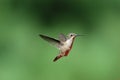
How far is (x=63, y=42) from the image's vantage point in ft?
3.43

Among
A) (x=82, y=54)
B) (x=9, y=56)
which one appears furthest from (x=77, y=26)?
(x=9, y=56)

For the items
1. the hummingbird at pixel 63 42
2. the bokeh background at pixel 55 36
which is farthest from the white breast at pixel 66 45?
the bokeh background at pixel 55 36

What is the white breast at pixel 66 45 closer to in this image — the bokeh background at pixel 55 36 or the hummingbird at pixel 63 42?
the hummingbird at pixel 63 42

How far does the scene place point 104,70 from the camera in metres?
4.96

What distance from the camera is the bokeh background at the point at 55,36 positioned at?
15.7 ft

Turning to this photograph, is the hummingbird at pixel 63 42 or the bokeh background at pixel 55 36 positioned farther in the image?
the bokeh background at pixel 55 36

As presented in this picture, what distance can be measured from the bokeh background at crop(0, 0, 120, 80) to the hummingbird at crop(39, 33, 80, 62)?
10.4 feet

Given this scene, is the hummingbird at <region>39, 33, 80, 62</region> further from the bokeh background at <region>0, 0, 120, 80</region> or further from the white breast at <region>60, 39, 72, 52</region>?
the bokeh background at <region>0, 0, 120, 80</region>

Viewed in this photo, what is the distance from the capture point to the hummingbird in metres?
0.95

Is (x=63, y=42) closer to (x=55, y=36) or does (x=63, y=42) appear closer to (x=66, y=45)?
(x=66, y=45)

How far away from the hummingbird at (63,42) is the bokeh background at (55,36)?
10.4 ft

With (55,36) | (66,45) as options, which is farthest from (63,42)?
(55,36)

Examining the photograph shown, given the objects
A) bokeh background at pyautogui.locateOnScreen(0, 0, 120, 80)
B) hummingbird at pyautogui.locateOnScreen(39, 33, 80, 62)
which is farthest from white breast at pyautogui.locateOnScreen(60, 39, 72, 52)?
bokeh background at pyautogui.locateOnScreen(0, 0, 120, 80)

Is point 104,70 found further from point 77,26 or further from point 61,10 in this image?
point 61,10
